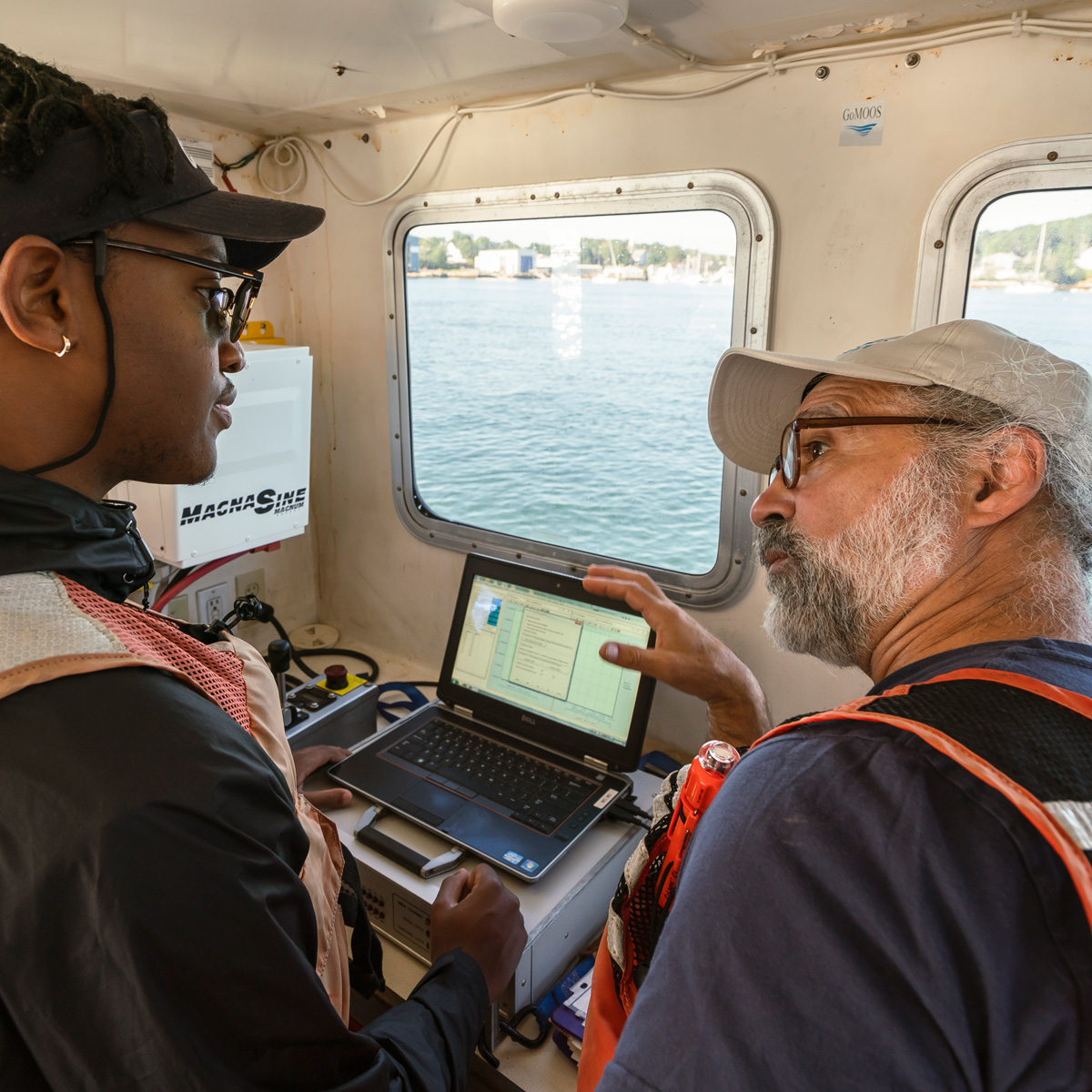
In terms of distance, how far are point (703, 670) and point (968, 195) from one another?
1032 mm

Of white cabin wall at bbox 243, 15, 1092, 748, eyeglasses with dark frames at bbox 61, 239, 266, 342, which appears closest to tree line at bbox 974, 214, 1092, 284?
white cabin wall at bbox 243, 15, 1092, 748

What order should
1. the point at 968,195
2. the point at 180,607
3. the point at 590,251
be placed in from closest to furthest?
the point at 968,195, the point at 590,251, the point at 180,607

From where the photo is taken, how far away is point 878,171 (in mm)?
1483

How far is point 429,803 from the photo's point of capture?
1597mm

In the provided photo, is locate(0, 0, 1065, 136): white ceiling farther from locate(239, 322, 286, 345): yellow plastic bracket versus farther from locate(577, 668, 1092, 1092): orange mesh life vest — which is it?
locate(577, 668, 1092, 1092): orange mesh life vest

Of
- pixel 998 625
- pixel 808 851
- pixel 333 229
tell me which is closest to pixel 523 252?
pixel 333 229

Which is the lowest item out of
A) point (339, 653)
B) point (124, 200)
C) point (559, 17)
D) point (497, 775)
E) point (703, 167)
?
point (339, 653)

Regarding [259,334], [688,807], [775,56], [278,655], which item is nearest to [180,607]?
[278,655]

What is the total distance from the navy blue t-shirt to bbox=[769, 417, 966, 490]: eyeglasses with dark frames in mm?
520

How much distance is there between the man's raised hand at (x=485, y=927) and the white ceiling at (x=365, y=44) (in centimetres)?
149

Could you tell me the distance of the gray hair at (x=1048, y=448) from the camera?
93 cm

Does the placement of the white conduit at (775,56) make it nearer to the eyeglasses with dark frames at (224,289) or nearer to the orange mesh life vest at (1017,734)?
the eyeglasses with dark frames at (224,289)

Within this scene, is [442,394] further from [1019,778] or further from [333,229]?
[1019,778]

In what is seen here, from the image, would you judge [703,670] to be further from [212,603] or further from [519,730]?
[212,603]
